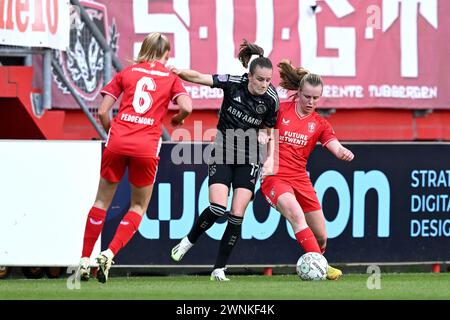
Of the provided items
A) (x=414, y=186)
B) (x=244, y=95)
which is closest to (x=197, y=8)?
(x=414, y=186)

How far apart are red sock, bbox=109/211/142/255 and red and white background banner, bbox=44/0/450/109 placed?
6237 millimetres

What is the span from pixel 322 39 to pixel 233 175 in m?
7.00

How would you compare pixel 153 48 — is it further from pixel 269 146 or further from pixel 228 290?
pixel 228 290

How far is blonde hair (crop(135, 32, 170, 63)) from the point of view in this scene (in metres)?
11.6

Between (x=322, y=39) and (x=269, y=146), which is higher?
(x=322, y=39)

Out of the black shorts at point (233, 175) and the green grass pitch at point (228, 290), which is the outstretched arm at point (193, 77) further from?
the green grass pitch at point (228, 290)

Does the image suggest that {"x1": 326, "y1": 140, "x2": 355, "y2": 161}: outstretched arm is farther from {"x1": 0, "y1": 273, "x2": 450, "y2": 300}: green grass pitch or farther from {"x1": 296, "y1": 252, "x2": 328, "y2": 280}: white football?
{"x1": 0, "y1": 273, "x2": 450, "y2": 300}: green grass pitch

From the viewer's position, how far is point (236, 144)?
12516mm

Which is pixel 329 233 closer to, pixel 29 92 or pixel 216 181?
pixel 216 181

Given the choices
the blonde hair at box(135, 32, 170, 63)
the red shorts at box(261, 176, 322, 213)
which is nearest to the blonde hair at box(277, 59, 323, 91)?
the red shorts at box(261, 176, 322, 213)

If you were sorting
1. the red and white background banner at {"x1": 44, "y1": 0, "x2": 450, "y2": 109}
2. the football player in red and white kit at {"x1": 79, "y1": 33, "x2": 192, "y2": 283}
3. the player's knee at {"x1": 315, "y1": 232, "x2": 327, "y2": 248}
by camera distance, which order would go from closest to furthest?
the football player in red and white kit at {"x1": 79, "y1": 33, "x2": 192, "y2": 283}
the player's knee at {"x1": 315, "y1": 232, "x2": 327, "y2": 248}
the red and white background banner at {"x1": 44, "y1": 0, "x2": 450, "y2": 109}

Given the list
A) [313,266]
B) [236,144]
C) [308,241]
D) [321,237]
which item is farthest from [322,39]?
[313,266]

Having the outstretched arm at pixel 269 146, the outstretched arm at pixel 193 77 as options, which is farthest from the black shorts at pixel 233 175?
the outstretched arm at pixel 193 77

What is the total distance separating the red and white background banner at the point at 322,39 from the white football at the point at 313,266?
5.80 m
